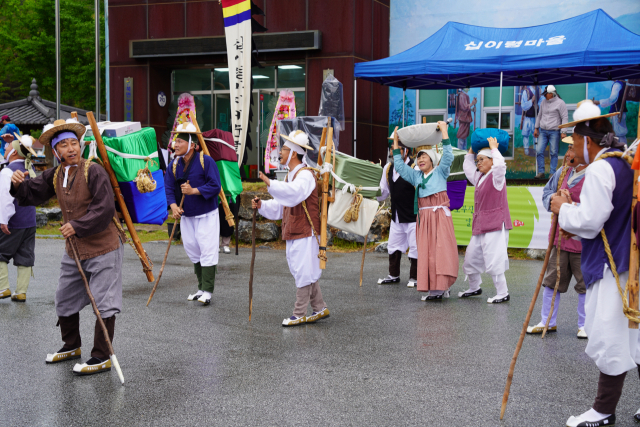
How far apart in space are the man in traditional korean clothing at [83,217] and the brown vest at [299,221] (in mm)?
1858

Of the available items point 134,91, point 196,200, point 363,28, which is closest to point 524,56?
point 363,28

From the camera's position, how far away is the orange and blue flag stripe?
34.3ft

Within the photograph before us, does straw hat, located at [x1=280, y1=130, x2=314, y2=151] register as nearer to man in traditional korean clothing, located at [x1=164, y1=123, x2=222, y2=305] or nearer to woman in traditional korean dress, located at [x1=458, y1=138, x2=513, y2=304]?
man in traditional korean clothing, located at [x1=164, y1=123, x2=222, y2=305]

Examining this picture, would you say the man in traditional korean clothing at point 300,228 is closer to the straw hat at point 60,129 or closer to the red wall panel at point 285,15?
the straw hat at point 60,129

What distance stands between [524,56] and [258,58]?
7.71 metres

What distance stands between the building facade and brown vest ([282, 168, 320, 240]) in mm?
9116

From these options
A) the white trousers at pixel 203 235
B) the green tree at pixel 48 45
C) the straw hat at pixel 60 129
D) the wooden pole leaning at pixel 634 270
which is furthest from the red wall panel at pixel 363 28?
the green tree at pixel 48 45

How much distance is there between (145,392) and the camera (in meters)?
4.32

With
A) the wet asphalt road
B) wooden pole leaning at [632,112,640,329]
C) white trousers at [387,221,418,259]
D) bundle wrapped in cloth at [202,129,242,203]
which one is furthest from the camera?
white trousers at [387,221,418,259]

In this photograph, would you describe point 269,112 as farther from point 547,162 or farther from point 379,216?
point 547,162

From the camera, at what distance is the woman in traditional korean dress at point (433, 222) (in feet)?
24.0

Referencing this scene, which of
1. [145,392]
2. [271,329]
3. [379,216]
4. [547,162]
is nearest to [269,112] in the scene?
[379,216]

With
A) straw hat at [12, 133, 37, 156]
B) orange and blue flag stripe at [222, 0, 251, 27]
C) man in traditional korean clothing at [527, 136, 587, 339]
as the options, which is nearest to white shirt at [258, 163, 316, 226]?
man in traditional korean clothing at [527, 136, 587, 339]

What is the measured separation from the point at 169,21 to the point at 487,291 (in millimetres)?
13148
